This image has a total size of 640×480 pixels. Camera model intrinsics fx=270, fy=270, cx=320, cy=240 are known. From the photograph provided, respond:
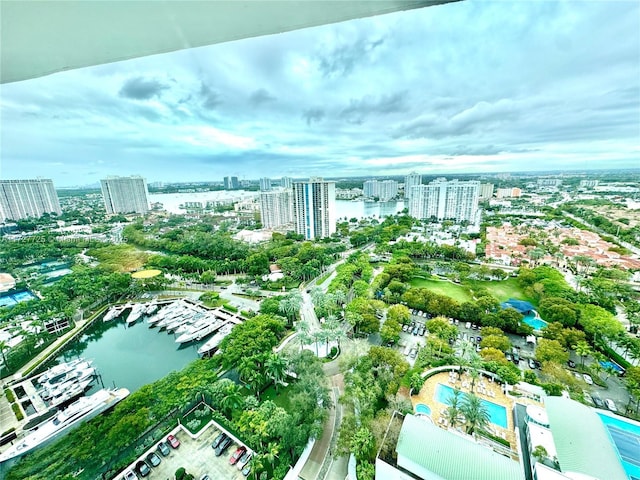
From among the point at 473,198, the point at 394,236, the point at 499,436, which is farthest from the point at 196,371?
the point at 473,198

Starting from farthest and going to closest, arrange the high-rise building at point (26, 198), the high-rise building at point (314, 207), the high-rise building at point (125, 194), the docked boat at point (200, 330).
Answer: the high-rise building at point (125, 194)
the high-rise building at point (26, 198)
the high-rise building at point (314, 207)
the docked boat at point (200, 330)

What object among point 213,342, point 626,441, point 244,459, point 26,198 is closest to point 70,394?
point 213,342

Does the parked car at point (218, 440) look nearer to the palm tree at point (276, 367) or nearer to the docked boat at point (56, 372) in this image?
the palm tree at point (276, 367)

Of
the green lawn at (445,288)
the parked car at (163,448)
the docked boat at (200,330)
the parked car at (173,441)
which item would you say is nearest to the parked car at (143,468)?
the parked car at (163,448)

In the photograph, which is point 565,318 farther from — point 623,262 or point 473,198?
point 473,198

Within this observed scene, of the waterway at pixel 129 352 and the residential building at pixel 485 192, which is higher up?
the residential building at pixel 485 192

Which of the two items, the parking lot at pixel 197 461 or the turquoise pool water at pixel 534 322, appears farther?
the turquoise pool water at pixel 534 322

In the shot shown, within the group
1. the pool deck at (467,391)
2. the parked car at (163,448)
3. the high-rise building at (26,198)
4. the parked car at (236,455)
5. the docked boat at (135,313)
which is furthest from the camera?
the high-rise building at (26,198)

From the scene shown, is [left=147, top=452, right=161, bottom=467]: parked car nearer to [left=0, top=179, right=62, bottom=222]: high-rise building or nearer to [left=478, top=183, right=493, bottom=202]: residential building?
[left=0, top=179, right=62, bottom=222]: high-rise building
